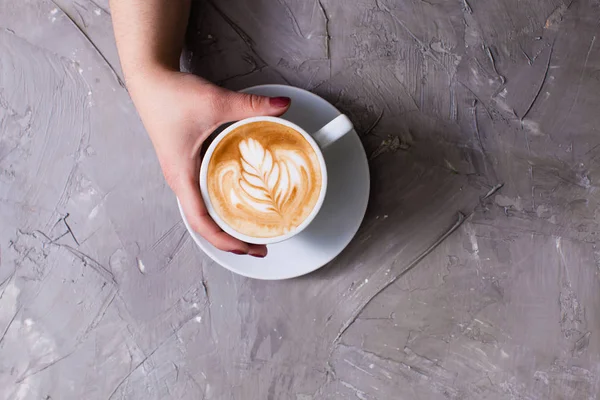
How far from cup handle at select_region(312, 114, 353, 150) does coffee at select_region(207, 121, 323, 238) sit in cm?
2

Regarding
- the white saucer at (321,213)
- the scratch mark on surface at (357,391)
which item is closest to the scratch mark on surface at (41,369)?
the white saucer at (321,213)

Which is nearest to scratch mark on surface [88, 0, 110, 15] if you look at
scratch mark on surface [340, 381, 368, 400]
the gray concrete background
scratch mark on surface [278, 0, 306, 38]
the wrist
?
the gray concrete background

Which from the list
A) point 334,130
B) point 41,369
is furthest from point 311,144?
point 41,369

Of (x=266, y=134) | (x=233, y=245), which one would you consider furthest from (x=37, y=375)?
(x=266, y=134)

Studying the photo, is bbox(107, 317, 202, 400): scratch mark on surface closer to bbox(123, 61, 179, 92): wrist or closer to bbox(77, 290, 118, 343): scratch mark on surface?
bbox(77, 290, 118, 343): scratch mark on surface

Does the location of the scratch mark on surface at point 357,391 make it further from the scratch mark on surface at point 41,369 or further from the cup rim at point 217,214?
the scratch mark on surface at point 41,369

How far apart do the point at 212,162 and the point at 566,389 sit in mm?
612

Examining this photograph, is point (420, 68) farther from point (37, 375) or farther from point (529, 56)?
point (37, 375)

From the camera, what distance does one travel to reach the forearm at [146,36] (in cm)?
67

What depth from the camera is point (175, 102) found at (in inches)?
25.0

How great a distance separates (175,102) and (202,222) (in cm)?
17

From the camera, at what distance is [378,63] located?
732 mm

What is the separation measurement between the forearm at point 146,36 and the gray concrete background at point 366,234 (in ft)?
0.20

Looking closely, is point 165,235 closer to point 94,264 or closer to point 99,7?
point 94,264
